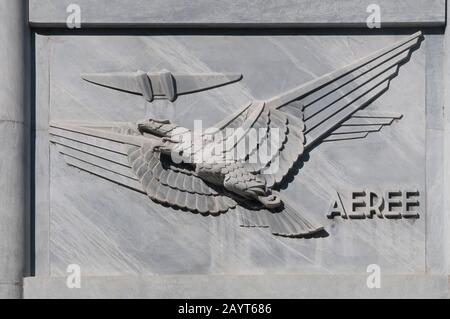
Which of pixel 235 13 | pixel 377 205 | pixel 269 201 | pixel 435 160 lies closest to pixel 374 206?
pixel 377 205

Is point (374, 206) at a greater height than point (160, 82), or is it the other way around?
point (160, 82)

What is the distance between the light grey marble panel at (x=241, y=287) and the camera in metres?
10.5

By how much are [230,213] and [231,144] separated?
628mm

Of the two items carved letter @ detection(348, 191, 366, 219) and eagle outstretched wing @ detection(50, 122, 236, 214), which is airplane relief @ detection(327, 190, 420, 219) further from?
eagle outstretched wing @ detection(50, 122, 236, 214)

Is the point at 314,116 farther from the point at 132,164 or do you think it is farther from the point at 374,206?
the point at 132,164

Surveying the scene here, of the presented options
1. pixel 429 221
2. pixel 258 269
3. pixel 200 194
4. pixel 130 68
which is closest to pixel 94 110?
pixel 130 68

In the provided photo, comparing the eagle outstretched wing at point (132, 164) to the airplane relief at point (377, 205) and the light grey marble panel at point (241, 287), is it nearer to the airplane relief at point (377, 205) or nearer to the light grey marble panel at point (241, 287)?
the light grey marble panel at point (241, 287)

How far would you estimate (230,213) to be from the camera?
35.2 feet

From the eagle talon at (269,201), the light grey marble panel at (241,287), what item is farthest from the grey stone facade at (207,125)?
the eagle talon at (269,201)

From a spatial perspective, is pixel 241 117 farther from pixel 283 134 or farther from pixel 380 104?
pixel 380 104

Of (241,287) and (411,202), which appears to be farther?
(411,202)

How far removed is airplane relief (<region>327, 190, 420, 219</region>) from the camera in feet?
35.3

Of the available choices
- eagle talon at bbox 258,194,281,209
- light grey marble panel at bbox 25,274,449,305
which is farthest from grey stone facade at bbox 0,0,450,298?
eagle talon at bbox 258,194,281,209

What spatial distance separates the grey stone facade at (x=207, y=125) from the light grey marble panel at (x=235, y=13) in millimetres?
13
